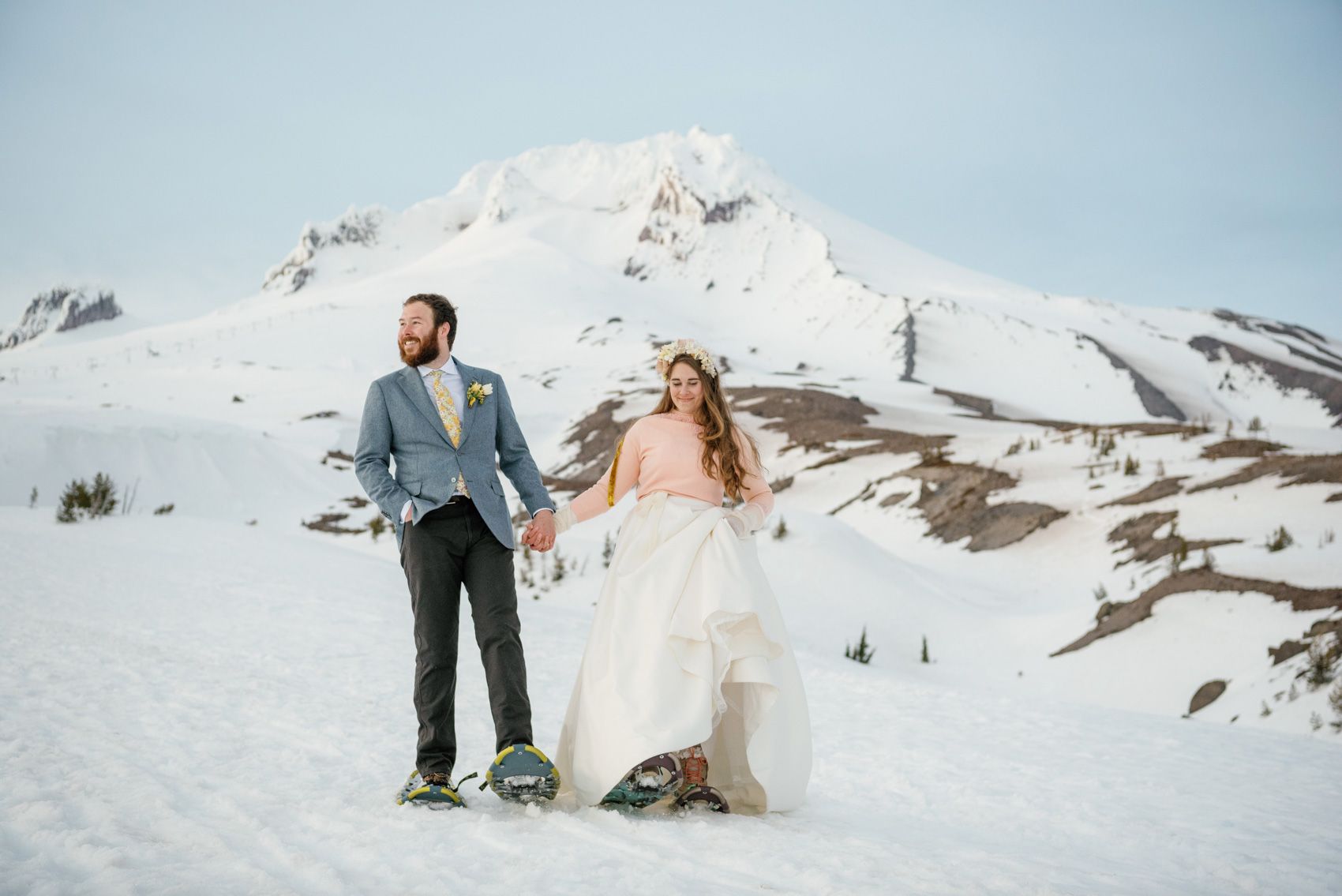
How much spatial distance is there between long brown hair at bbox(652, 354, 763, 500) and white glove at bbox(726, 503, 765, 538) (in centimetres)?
9

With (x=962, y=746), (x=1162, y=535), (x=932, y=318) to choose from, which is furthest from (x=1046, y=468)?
(x=932, y=318)

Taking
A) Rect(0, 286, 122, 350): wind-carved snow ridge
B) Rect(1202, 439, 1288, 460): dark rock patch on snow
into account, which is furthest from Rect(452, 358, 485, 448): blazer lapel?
Rect(0, 286, 122, 350): wind-carved snow ridge

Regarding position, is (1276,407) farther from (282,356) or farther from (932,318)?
(282,356)

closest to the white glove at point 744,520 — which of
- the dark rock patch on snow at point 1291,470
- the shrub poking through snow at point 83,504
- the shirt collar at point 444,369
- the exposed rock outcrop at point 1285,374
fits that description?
the shirt collar at point 444,369

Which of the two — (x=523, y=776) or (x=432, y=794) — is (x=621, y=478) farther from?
(x=432, y=794)

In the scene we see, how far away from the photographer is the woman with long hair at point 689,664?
308 cm

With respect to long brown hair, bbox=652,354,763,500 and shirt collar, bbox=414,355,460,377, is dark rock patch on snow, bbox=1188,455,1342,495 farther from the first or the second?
shirt collar, bbox=414,355,460,377

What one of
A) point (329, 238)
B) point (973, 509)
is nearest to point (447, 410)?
point (973, 509)

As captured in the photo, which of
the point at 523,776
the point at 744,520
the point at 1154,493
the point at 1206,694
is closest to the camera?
the point at 523,776

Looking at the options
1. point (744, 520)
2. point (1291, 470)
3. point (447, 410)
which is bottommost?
point (744, 520)

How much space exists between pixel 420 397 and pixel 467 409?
0.57 ft

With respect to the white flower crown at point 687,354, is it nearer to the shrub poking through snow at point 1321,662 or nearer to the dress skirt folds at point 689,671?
the dress skirt folds at point 689,671

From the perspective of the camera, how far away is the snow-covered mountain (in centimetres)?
821

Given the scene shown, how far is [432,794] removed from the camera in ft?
9.57
